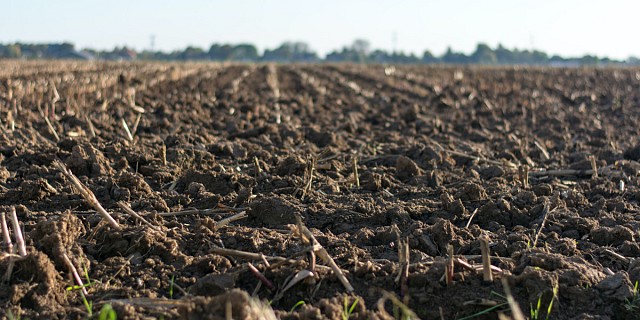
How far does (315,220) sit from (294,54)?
357ft

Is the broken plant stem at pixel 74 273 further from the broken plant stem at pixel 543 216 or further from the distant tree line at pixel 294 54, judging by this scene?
the distant tree line at pixel 294 54

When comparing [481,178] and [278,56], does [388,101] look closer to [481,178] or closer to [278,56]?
[481,178]

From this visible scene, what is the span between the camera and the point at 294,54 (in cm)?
11188

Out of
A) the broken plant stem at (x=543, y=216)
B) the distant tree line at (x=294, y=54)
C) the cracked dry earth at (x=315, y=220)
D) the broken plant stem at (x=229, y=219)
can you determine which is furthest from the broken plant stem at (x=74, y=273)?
the distant tree line at (x=294, y=54)

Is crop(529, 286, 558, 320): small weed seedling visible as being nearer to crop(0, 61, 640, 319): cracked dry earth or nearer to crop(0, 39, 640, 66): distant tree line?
crop(0, 61, 640, 319): cracked dry earth

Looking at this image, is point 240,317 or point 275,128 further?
point 275,128

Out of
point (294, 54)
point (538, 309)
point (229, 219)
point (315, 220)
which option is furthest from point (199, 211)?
point (294, 54)

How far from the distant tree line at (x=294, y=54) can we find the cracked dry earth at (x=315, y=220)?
227 feet

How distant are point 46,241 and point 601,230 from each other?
328 centimetres

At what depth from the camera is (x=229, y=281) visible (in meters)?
3.36

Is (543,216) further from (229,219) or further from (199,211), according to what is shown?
(199,211)

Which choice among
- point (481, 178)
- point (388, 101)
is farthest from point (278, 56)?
point (481, 178)

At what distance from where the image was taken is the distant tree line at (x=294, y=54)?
85.4 metres

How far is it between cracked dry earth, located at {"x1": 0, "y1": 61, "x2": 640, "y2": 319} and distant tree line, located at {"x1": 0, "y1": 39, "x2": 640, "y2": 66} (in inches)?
2726
